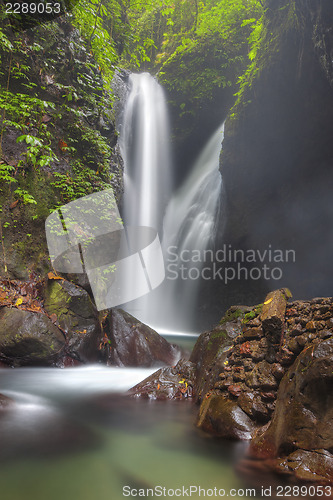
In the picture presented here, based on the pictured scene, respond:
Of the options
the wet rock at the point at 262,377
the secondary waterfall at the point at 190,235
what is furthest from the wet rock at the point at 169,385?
the secondary waterfall at the point at 190,235

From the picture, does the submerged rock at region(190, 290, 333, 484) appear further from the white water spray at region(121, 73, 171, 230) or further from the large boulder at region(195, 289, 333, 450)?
the white water spray at region(121, 73, 171, 230)

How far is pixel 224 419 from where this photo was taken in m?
2.89

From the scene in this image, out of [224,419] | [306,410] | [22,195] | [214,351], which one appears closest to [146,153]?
[22,195]

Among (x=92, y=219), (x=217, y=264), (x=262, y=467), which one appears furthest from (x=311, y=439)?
(x=217, y=264)

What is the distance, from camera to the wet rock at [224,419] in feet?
9.12

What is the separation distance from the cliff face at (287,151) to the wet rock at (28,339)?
343 inches

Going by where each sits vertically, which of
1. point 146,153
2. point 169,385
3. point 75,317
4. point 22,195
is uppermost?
point 146,153

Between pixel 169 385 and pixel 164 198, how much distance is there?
43.5 feet

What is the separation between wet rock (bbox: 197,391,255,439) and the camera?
9.12 ft

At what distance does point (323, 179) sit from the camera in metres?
9.80

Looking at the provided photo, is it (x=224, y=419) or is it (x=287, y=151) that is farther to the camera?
(x=287, y=151)

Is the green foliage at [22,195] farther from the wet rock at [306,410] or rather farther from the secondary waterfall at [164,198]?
the secondary waterfall at [164,198]

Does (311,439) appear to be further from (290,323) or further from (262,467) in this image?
(290,323)

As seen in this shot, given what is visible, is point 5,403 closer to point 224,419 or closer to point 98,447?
point 98,447
